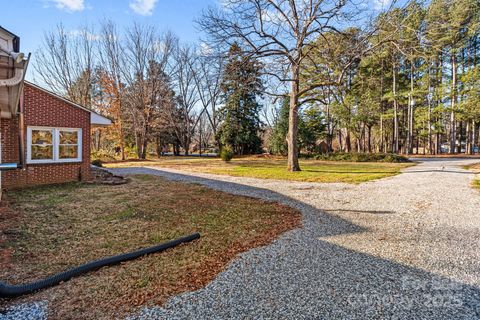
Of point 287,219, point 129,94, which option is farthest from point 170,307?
point 129,94

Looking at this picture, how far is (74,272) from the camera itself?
282 centimetres

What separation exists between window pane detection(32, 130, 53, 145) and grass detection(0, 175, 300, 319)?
71.1 inches

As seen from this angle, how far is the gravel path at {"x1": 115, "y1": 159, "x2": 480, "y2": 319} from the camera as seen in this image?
228cm

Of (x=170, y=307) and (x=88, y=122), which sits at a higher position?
(x=88, y=122)

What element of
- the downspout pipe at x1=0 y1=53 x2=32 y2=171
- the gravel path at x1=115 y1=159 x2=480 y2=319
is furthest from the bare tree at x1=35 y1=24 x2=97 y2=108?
the gravel path at x1=115 y1=159 x2=480 y2=319

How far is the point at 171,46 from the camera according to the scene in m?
26.4

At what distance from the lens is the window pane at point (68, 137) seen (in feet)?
29.4

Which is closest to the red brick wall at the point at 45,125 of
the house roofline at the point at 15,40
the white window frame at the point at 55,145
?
the white window frame at the point at 55,145

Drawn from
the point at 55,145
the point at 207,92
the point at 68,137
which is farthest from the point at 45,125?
the point at 207,92

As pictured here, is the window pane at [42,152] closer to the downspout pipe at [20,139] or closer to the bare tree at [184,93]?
the downspout pipe at [20,139]

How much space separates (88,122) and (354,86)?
82.8 feet

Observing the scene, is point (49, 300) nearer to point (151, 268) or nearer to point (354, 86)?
point (151, 268)

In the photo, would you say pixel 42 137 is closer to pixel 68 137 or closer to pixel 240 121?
pixel 68 137

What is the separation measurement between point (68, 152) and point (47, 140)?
76 centimetres
